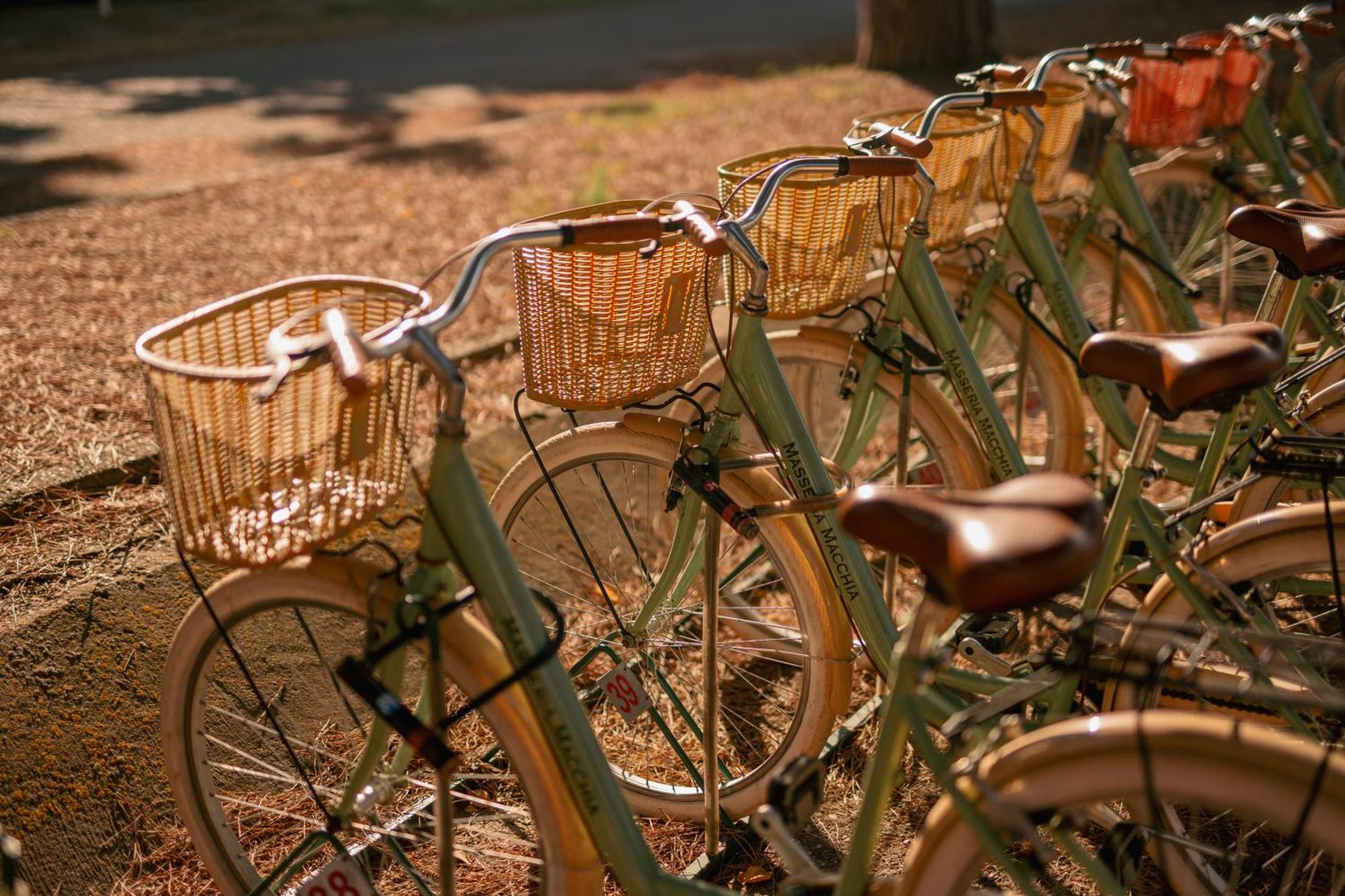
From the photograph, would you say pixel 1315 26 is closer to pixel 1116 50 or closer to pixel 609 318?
pixel 1116 50

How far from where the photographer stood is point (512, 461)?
3932 mm

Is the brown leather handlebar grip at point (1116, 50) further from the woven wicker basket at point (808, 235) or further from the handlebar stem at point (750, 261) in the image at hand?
the handlebar stem at point (750, 261)

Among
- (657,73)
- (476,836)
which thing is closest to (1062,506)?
(476,836)

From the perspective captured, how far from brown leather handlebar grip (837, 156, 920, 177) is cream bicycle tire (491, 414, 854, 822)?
658mm

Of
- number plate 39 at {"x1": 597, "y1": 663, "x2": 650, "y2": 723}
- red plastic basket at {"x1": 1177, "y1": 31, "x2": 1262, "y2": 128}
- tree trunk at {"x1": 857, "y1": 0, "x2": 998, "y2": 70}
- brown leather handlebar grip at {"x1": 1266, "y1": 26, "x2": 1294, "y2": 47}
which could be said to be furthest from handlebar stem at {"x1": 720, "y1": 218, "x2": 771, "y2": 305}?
tree trunk at {"x1": 857, "y1": 0, "x2": 998, "y2": 70}

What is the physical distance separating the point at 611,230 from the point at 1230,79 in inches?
140

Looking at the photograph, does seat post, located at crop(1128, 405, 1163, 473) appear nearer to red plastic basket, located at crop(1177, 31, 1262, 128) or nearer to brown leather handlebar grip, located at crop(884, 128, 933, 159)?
brown leather handlebar grip, located at crop(884, 128, 933, 159)

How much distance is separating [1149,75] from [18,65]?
A: 12.1 m

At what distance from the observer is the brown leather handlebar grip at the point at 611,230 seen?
1.96m

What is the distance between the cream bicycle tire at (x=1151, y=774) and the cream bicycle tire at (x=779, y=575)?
765 millimetres

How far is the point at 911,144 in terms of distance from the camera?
2.69 meters

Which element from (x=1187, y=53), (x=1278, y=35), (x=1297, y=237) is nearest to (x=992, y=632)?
(x=1297, y=237)

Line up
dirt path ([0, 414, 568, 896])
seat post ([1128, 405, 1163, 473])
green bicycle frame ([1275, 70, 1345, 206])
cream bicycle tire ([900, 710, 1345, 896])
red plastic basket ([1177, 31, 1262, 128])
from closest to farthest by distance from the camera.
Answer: cream bicycle tire ([900, 710, 1345, 896]), seat post ([1128, 405, 1163, 473]), dirt path ([0, 414, 568, 896]), red plastic basket ([1177, 31, 1262, 128]), green bicycle frame ([1275, 70, 1345, 206])

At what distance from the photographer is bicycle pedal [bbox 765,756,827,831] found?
1.90 m
